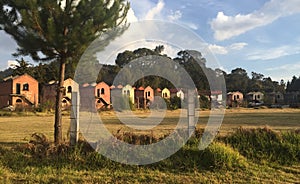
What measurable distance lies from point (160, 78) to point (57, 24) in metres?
21.7

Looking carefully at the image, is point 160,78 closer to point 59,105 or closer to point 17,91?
point 59,105

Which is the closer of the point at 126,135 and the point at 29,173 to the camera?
the point at 29,173

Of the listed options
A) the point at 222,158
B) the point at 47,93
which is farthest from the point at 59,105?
the point at 47,93

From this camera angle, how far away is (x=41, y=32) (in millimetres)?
7613

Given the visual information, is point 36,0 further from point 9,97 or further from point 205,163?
point 9,97

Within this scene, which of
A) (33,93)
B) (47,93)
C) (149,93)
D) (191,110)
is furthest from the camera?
(149,93)

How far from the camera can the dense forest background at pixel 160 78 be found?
9.63 metres

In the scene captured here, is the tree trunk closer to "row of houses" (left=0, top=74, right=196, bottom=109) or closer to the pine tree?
the pine tree

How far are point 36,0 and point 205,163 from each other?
521 centimetres

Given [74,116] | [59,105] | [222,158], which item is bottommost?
Answer: [222,158]

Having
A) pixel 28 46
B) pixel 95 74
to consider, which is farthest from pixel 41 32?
pixel 95 74

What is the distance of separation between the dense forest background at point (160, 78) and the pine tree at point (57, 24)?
95 centimetres

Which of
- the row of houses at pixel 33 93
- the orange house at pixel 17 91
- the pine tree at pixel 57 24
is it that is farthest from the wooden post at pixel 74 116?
the orange house at pixel 17 91

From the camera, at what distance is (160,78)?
29109mm
